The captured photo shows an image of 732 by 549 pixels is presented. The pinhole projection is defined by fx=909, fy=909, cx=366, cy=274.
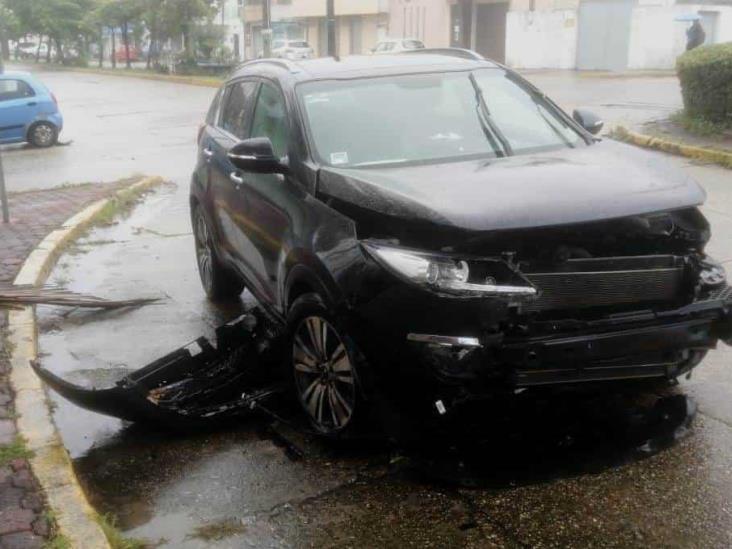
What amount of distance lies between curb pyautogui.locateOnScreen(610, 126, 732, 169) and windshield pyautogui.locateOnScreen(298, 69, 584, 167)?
763 centimetres

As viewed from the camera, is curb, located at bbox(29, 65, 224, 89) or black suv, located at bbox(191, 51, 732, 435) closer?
black suv, located at bbox(191, 51, 732, 435)

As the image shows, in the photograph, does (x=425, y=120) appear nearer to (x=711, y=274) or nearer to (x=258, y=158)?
(x=258, y=158)

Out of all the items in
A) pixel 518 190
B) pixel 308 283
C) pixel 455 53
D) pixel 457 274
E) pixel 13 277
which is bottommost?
pixel 13 277

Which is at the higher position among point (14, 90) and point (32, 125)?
point (14, 90)

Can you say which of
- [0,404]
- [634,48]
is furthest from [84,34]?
[0,404]

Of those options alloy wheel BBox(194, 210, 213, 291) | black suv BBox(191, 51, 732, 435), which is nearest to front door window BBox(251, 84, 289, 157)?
black suv BBox(191, 51, 732, 435)

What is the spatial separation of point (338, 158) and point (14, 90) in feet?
51.8

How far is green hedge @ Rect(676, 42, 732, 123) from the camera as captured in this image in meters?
13.5

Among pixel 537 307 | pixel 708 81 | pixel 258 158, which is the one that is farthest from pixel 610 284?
pixel 708 81

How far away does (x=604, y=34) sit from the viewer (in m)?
38.0

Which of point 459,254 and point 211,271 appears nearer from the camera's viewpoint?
point 459,254

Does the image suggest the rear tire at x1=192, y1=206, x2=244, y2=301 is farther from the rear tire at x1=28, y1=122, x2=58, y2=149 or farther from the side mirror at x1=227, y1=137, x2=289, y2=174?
the rear tire at x1=28, y1=122, x2=58, y2=149

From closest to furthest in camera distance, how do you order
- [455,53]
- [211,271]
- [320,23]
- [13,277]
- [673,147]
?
1. [455,53]
2. [211,271]
3. [13,277]
4. [673,147]
5. [320,23]

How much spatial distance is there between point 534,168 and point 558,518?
1704 mm
